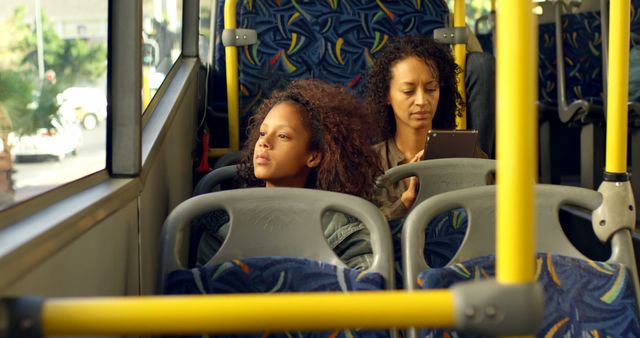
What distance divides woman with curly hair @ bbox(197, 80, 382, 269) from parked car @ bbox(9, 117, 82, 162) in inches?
20.3

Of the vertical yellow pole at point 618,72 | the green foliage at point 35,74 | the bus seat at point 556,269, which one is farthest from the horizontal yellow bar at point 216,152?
the vertical yellow pole at point 618,72

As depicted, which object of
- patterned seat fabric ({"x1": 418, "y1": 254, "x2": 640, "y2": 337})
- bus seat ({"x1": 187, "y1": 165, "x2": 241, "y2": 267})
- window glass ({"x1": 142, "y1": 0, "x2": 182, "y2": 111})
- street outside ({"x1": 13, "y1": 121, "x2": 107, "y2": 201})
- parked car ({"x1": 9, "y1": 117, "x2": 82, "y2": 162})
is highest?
window glass ({"x1": 142, "y1": 0, "x2": 182, "y2": 111})

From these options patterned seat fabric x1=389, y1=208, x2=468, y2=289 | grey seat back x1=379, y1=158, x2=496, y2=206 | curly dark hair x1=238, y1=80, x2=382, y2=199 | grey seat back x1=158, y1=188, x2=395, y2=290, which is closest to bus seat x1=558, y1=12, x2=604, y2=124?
grey seat back x1=379, y1=158, x2=496, y2=206

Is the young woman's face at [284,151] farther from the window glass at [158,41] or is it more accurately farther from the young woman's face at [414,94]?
the young woman's face at [414,94]

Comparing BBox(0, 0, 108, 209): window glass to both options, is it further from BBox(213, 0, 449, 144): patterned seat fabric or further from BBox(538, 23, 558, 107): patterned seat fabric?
BBox(538, 23, 558, 107): patterned seat fabric

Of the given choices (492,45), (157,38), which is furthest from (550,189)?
(492,45)

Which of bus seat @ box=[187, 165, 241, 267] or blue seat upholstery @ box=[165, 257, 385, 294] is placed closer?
blue seat upholstery @ box=[165, 257, 385, 294]

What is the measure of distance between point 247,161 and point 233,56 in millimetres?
1147

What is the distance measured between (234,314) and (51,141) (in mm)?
688

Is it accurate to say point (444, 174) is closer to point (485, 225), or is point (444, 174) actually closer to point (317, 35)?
point (485, 225)

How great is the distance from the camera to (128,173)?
5.14 ft

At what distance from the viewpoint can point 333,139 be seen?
75.1 inches

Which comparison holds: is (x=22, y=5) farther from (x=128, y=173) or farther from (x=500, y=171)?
(x=500, y=171)

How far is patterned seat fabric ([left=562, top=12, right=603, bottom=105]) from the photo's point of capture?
16.6ft
